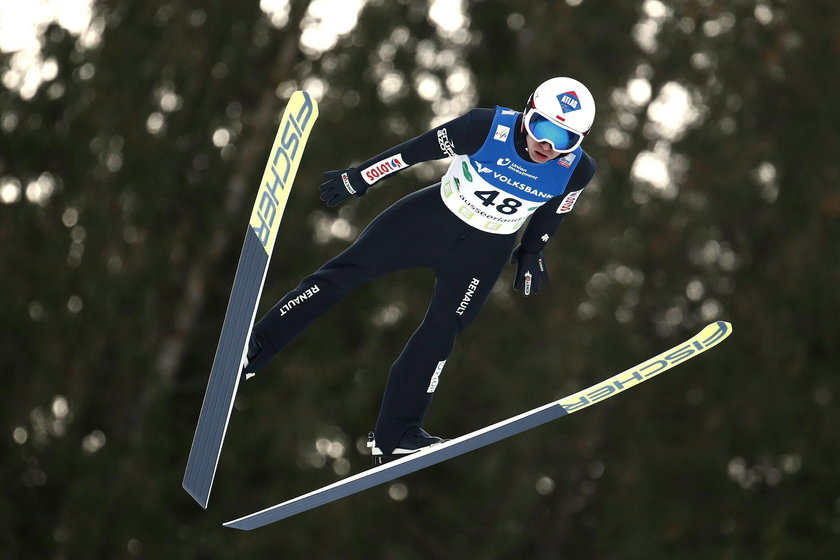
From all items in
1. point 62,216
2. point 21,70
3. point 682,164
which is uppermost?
point 21,70

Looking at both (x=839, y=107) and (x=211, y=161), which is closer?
(x=211, y=161)

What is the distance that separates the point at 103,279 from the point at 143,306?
1.53 ft

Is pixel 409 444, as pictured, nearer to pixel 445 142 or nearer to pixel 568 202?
pixel 568 202

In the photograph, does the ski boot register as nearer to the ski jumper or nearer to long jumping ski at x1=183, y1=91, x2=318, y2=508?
the ski jumper

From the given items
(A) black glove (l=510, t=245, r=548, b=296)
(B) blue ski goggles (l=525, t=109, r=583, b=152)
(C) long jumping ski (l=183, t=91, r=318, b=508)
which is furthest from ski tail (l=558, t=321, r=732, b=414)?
(C) long jumping ski (l=183, t=91, r=318, b=508)

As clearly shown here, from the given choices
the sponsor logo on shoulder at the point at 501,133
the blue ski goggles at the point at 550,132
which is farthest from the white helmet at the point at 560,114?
the sponsor logo on shoulder at the point at 501,133

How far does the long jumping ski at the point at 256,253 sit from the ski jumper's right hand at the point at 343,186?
0.16m

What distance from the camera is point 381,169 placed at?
5008 mm

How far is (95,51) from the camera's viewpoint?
501 inches

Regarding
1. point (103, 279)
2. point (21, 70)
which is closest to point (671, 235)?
point (103, 279)

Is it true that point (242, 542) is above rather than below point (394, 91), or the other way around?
below

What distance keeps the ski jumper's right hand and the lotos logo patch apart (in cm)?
86

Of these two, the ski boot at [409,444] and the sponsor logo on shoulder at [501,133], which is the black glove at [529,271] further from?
the ski boot at [409,444]

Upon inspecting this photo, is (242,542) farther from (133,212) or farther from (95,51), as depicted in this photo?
(95,51)
